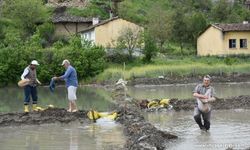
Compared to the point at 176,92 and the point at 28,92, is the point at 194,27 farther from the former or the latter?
the point at 28,92

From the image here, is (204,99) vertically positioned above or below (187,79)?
above

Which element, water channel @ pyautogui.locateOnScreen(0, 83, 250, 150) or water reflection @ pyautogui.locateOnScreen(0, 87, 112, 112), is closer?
water channel @ pyautogui.locateOnScreen(0, 83, 250, 150)

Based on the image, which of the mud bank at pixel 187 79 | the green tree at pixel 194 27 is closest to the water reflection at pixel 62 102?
the mud bank at pixel 187 79

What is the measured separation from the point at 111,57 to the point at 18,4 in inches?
770

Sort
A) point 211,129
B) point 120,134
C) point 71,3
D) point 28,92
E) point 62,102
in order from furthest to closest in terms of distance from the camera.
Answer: point 71,3 → point 62,102 → point 28,92 → point 211,129 → point 120,134

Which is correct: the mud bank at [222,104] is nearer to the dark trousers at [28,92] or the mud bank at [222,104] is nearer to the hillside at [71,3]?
the dark trousers at [28,92]

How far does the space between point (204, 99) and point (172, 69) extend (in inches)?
1081

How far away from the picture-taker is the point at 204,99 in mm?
16297

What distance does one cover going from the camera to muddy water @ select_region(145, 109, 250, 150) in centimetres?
1459

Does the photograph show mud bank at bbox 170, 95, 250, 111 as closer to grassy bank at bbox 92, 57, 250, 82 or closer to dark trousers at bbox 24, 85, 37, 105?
dark trousers at bbox 24, 85, 37, 105

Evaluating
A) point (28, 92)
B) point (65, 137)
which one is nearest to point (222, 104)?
point (28, 92)

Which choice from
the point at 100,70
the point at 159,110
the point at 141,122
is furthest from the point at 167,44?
the point at 141,122

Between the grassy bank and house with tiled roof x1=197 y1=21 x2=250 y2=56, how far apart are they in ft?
24.9

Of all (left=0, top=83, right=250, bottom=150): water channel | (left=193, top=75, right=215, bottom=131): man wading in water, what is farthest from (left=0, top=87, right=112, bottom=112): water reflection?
(left=193, top=75, right=215, bottom=131): man wading in water
